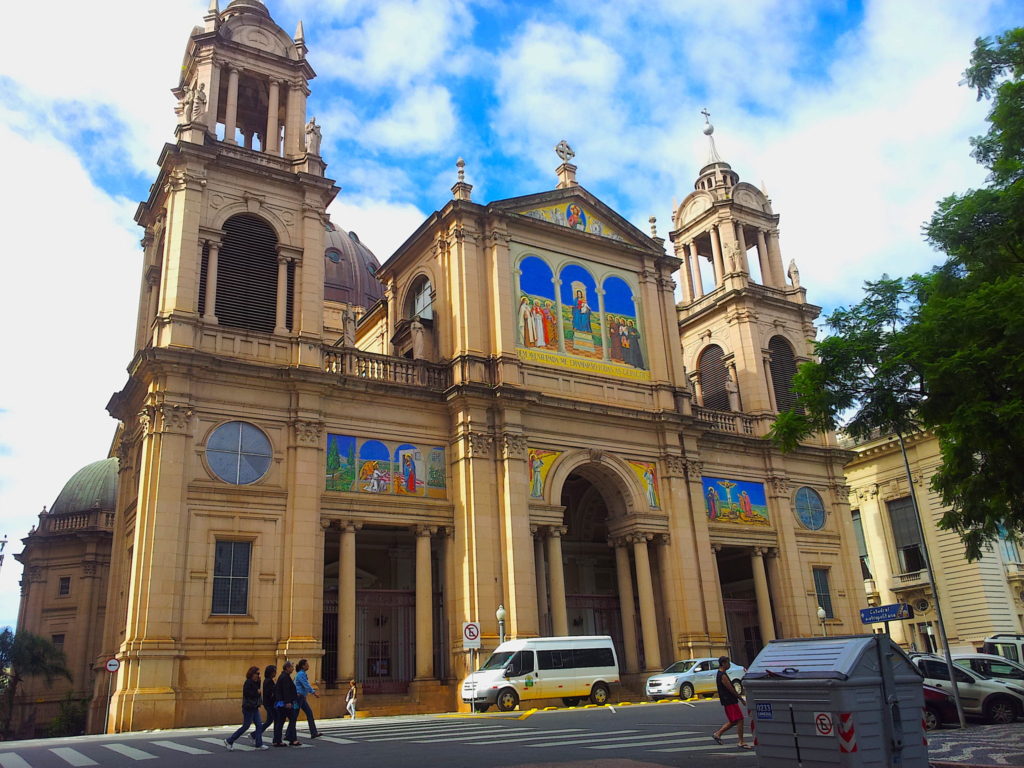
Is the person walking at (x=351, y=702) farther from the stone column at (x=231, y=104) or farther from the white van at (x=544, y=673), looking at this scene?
the stone column at (x=231, y=104)

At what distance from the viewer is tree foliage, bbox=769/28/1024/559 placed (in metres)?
16.1

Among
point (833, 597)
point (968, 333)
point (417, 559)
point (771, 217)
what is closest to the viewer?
point (968, 333)

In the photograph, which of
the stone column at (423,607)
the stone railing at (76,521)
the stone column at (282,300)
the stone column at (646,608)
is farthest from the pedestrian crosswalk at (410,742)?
the stone railing at (76,521)

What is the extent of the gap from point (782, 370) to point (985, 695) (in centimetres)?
2626

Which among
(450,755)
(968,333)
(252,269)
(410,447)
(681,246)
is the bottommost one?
(450,755)

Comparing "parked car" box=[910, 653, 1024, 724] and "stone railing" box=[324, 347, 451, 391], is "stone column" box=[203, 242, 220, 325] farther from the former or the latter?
"parked car" box=[910, 653, 1024, 724]

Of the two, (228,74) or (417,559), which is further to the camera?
(228,74)

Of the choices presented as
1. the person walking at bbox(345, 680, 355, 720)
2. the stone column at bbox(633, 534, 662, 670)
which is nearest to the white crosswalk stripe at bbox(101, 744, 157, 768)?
the person walking at bbox(345, 680, 355, 720)

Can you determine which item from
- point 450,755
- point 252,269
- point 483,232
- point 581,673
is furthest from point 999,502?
point 252,269

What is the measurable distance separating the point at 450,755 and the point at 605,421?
74.2ft

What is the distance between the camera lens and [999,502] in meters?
17.7

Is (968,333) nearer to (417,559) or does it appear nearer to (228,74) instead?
(417,559)

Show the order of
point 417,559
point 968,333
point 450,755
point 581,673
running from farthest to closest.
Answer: point 417,559
point 581,673
point 968,333
point 450,755

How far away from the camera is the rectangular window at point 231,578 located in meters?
26.4
